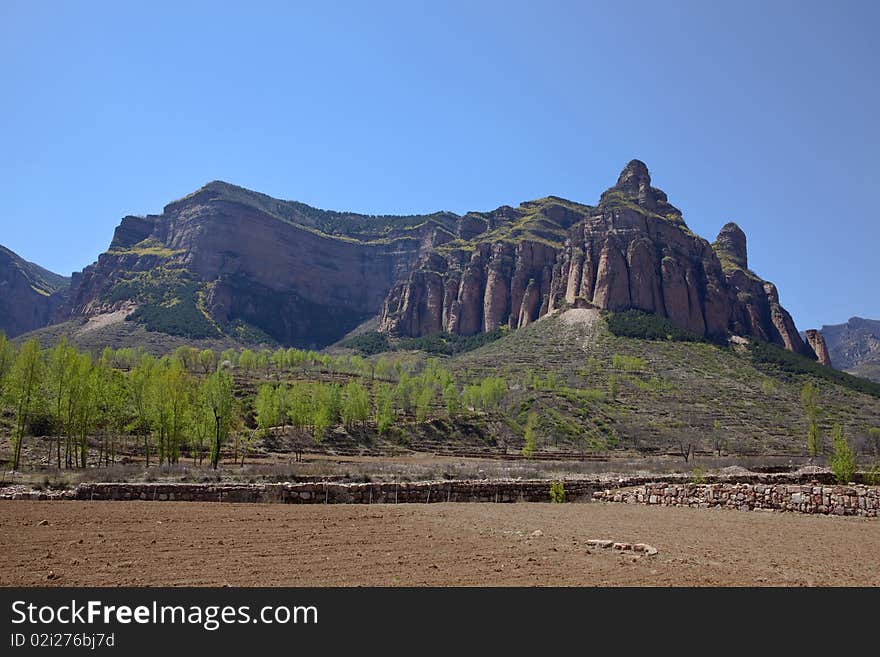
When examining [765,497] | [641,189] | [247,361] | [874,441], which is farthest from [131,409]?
[641,189]

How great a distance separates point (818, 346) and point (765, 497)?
202m

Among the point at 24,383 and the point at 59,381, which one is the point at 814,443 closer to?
the point at 59,381

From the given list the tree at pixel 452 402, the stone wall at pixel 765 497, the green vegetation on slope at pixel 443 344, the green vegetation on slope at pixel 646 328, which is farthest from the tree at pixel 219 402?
the green vegetation on slope at pixel 443 344

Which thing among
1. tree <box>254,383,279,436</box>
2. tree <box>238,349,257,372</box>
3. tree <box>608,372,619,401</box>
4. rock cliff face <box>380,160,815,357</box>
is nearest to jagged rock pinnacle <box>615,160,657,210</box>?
rock cliff face <box>380,160,815,357</box>

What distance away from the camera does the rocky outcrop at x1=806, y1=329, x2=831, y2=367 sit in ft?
621

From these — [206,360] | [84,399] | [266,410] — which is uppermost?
[206,360]

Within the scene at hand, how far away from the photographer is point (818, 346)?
7549 inches

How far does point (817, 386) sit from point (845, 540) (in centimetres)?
12168

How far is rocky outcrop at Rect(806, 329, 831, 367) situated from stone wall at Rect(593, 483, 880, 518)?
638 ft

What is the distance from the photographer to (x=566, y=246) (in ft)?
595
